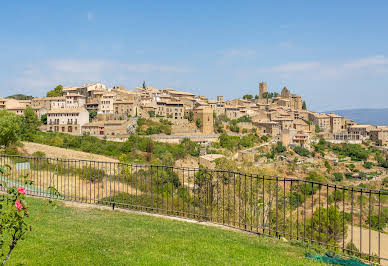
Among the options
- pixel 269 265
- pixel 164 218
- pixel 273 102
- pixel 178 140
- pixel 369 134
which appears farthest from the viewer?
pixel 273 102

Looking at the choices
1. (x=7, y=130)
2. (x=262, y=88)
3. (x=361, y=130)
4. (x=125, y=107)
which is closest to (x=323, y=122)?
(x=361, y=130)

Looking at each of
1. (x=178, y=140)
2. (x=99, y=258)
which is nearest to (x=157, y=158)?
(x=178, y=140)

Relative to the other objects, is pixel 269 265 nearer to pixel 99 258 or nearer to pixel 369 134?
pixel 99 258

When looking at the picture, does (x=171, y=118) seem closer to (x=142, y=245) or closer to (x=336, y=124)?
(x=336, y=124)

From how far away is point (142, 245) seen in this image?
6168 mm

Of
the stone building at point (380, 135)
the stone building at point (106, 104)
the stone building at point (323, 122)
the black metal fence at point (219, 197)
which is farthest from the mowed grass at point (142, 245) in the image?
the stone building at point (323, 122)

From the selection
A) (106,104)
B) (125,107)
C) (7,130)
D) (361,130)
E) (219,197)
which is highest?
(106,104)

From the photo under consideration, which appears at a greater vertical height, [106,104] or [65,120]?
[106,104]

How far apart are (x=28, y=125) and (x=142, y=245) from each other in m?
48.3

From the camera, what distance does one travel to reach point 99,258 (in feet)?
17.9

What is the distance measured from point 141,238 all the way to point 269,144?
225 feet

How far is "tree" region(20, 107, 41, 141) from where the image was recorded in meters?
44.7

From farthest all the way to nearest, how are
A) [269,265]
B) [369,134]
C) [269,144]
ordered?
[369,134]
[269,144]
[269,265]

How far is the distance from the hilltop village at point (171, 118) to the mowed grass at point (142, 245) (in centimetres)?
5019
